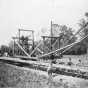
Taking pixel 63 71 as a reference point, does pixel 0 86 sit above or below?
below

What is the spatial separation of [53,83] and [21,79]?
132 cm

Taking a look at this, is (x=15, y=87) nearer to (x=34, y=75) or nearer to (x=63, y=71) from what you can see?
(x=34, y=75)

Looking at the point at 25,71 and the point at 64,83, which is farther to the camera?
the point at 25,71

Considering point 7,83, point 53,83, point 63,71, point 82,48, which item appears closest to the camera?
point 53,83

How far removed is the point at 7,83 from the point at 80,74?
2.18 m

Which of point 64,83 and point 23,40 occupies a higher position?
point 23,40

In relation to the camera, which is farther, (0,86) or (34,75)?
(34,75)

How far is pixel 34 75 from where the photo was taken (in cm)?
409

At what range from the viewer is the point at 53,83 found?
317cm

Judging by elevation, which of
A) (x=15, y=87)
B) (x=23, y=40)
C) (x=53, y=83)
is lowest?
(x=15, y=87)

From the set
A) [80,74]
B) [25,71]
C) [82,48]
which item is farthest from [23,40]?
[82,48]

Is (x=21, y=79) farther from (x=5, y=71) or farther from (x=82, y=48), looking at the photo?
(x=82, y=48)

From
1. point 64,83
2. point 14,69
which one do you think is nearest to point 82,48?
point 14,69

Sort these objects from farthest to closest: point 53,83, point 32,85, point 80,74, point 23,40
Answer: point 23,40, point 80,74, point 32,85, point 53,83
